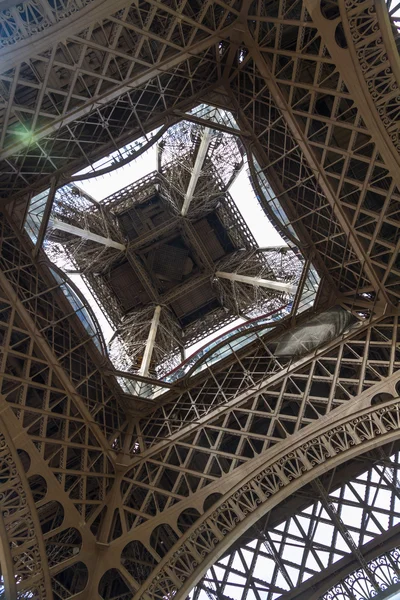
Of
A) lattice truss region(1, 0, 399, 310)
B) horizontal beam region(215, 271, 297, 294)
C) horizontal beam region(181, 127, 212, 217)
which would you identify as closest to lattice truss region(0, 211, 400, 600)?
horizontal beam region(215, 271, 297, 294)

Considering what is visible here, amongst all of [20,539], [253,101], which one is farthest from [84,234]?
[20,539]

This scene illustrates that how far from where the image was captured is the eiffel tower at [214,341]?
39.3 ft

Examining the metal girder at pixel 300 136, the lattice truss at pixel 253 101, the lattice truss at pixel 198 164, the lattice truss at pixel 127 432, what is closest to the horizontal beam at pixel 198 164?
the lattice truss at pixel 198 164

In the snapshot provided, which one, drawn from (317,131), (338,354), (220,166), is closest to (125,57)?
(317,131)

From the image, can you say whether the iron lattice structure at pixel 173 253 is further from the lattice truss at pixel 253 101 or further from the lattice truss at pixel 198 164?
the lattice truss at pixel 253 101

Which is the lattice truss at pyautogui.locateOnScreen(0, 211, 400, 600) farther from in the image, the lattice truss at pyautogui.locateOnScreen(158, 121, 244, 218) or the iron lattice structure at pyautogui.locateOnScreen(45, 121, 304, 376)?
the lattice truss at pyautogui.locateOnScreen(158, 121, 244, 218)

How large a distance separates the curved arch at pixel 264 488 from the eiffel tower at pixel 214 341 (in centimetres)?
5

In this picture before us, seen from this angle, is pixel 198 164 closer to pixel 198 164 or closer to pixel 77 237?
pixel 198 164

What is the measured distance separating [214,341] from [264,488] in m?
5.26

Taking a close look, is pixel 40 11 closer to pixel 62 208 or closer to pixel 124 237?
pixel 62 208

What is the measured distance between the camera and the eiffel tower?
12.0m

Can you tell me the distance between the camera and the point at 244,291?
67.6 ft

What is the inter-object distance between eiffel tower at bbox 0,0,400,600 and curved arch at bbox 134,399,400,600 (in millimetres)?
47

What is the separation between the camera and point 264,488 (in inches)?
503
